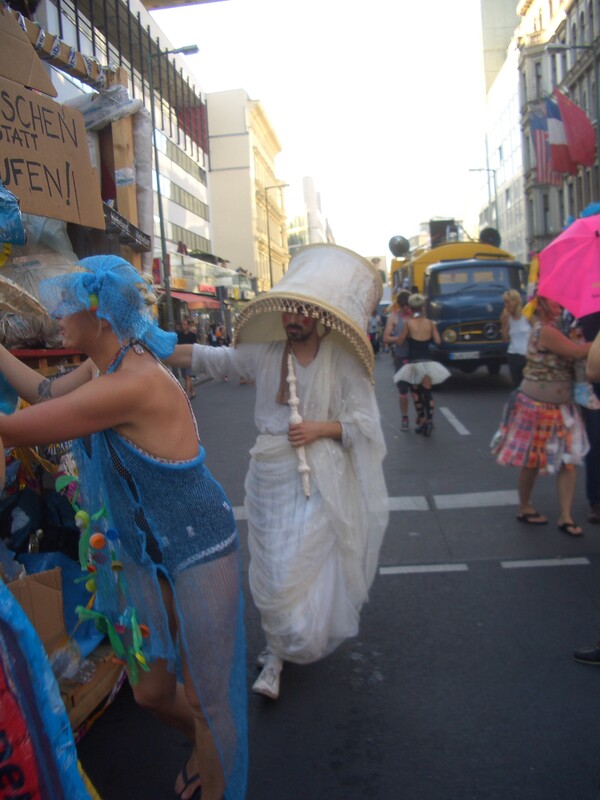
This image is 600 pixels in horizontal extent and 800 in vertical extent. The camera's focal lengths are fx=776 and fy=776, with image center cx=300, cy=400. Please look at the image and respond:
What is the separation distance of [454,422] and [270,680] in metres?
8.45

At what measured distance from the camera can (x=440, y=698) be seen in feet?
11.4

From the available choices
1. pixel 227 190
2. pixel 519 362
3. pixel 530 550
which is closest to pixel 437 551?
pixel 530 550

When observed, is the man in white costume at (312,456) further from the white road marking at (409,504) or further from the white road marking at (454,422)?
the white road marking at (454,422)

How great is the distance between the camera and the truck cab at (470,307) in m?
15.9

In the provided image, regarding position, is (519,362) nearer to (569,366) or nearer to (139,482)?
(569,366)

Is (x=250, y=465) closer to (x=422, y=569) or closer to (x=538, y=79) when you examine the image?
(x=422, y=569)

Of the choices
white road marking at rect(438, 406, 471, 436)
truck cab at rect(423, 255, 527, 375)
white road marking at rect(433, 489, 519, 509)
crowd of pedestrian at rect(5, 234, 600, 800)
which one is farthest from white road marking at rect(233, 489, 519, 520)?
truck cab at rect(423, 255, 527, 375)

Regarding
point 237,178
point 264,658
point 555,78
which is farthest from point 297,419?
point 237,178

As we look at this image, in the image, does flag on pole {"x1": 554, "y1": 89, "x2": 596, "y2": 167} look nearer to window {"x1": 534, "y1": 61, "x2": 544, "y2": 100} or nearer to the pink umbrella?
the pink umbrella

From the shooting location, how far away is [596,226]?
451 cm

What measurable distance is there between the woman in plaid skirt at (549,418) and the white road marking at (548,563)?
1.73ft

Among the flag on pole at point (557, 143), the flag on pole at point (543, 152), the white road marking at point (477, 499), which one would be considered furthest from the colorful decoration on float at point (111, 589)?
the flag on pole at point (543, 152)

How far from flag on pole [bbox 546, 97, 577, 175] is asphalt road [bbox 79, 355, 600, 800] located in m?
23.9

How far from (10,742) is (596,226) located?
4108 mm
